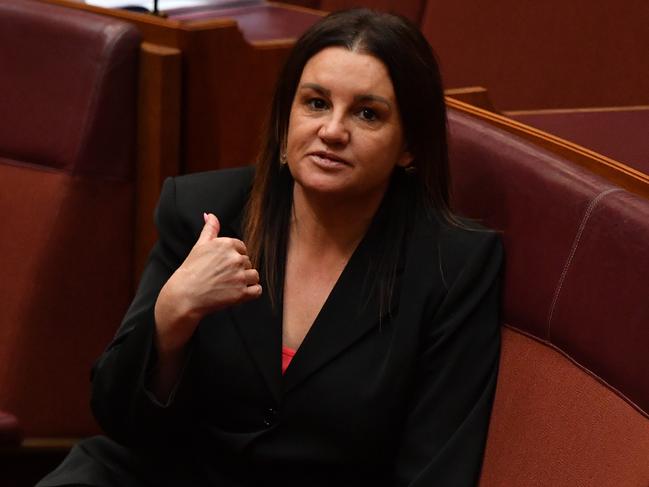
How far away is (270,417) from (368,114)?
0.18 meters

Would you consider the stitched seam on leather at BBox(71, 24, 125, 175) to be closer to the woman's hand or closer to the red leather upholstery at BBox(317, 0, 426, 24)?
the woman's hand

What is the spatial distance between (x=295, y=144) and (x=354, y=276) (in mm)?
84

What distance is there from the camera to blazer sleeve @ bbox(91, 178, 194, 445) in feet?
2.37

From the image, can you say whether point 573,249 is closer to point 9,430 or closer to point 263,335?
point 263,335

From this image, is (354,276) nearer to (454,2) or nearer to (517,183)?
(517,183)

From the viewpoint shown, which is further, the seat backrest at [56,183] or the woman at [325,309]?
the seat backrest at [56,183]

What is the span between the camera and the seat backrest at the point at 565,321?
0.61 meters

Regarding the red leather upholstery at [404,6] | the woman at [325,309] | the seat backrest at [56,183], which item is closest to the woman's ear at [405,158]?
the woman at [325,309]

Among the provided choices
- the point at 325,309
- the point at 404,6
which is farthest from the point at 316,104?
the point at 404,6

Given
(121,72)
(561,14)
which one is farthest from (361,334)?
(561,14)

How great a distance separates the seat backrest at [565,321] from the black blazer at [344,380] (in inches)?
0.6

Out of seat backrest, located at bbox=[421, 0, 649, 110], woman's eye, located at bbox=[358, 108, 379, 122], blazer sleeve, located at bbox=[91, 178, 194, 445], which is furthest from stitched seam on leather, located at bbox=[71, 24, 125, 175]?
seat backrest, located at bbox=[421, 0, 649, 110]

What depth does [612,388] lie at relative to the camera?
63 cm

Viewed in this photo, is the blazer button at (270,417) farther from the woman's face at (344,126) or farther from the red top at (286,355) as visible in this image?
the woman's face at (344,126)
